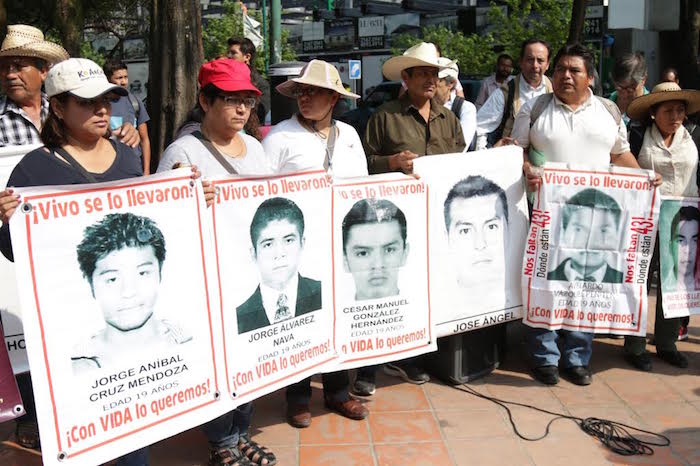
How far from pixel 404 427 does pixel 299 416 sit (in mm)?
586

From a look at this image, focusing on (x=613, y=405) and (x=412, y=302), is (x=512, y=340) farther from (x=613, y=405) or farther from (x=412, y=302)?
(x=412, y=302)

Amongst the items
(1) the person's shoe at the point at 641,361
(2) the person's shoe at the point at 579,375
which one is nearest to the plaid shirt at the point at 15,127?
(2) the person's shoe at the point at 579,375

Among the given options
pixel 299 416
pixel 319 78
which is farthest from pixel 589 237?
pixel 299 416

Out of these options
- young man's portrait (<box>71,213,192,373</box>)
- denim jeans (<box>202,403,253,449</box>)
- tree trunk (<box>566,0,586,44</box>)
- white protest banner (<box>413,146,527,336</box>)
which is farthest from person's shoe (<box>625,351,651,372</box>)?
tree trunk (<box>566,0,586,44</box>)

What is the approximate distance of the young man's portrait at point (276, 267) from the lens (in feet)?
13.0

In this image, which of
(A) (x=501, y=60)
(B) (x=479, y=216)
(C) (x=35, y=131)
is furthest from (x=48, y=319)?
(A) (x=501, y=60)

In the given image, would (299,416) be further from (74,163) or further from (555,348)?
(74,163)

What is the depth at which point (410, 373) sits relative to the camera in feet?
17.7

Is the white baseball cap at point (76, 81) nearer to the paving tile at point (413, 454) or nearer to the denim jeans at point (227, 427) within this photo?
the denim jeans at point (227, 427)

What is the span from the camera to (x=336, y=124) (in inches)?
188

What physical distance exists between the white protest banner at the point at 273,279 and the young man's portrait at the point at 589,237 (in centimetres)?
168

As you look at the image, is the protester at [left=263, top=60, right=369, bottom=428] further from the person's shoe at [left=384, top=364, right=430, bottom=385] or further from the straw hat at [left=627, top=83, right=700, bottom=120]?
the straw hat at [left=627, top=83, right=700, bottom=120]

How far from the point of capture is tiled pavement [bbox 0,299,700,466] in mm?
4301

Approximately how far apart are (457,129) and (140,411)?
285 centimetres
